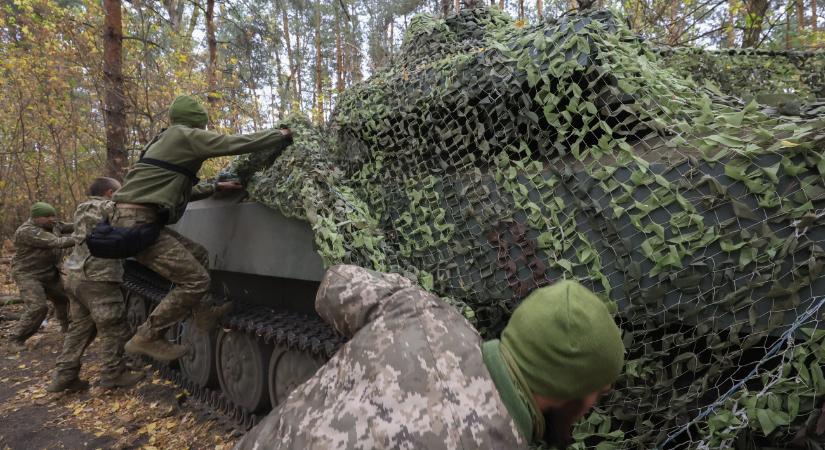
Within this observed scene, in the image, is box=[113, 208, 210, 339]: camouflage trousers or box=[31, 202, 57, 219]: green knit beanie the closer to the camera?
box=[113, 208, 210, 339]: camouflage trousers

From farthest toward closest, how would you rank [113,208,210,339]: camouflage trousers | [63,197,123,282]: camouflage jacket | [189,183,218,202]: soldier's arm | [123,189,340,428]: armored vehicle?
[63,197,123,282]: camouflage jacket
[189,183,218,202]: soldier's arm
[113,208,210,339]: camouflage trousers
[123,189,340,428]: armored vehicle

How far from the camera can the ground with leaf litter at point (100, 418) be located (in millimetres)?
3863

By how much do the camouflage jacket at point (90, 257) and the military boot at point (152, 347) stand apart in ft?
3.21

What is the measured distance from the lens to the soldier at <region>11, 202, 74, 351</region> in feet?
20.9

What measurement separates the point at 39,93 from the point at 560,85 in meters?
14.6

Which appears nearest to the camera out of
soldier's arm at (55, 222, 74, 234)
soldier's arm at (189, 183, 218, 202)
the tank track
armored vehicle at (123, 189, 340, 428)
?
the tank track

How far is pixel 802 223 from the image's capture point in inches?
60.5

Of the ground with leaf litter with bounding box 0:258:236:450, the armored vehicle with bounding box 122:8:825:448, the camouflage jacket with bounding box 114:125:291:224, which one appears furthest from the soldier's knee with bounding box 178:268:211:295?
the ground with leaf litter with bounding box 0:258:236:450

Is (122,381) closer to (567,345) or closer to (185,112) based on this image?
(185,112)

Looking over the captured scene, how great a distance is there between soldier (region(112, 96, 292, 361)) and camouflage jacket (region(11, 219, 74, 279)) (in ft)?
10.1

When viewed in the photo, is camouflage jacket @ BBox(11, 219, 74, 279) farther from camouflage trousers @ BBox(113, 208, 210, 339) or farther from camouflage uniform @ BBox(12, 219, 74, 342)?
camouflage trousers @ BBox(113, 208, 210, 339)

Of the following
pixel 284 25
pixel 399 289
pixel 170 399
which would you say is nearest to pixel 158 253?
pixel 170 399

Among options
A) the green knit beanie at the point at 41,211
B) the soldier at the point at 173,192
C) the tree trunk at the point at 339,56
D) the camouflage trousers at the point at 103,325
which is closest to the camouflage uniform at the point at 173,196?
the soldier at the point at 173,192

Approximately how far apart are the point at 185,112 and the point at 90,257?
2008 millimetres
